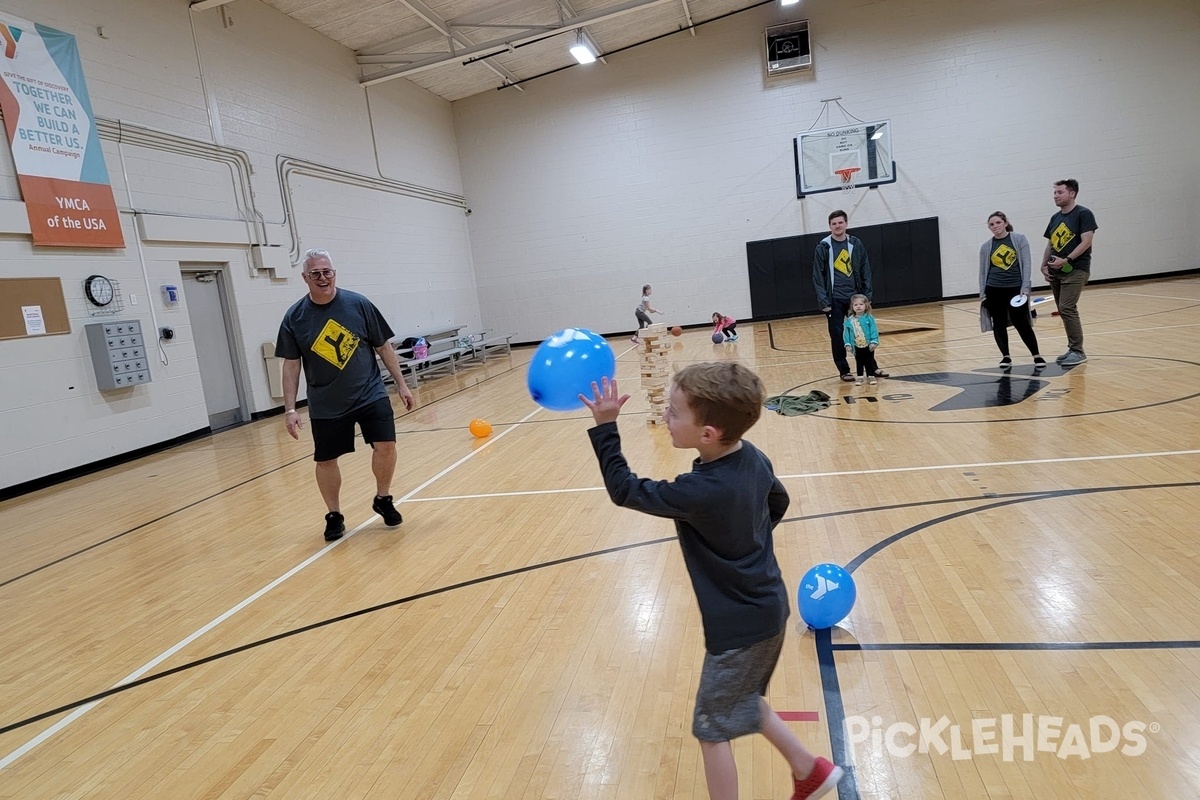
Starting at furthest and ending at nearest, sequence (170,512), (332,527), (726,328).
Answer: (726,328), (170,512), (332,527)

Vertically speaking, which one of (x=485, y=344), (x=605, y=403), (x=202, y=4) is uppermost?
(x=202, y=4)

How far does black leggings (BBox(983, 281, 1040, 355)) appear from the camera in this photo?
7137mm

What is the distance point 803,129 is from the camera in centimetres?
1639

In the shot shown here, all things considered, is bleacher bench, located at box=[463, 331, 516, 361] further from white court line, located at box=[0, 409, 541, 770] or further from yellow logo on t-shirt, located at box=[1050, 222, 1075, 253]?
yellow logo on t-shirt, located at box=[1050, 222, 1075, 253]

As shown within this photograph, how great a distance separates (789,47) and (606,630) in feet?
53.3

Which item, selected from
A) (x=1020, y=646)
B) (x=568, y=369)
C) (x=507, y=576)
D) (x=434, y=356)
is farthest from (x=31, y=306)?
(x=1020, y=646)

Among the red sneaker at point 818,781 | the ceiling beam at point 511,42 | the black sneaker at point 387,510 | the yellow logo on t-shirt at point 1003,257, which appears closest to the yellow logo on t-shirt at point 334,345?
the black sneaker at point 387,510

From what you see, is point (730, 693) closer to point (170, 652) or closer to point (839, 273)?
point (170, 652)

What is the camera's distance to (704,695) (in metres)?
1.72

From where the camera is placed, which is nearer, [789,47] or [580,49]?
[580,49]

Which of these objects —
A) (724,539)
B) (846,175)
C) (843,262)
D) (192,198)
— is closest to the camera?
(724,539)

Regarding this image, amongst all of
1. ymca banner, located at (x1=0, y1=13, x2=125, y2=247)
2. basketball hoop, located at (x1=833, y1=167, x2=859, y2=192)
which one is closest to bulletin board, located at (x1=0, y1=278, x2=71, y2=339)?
ymca banner, located at (x1=0, y1=13, x2=125, y2=247)
